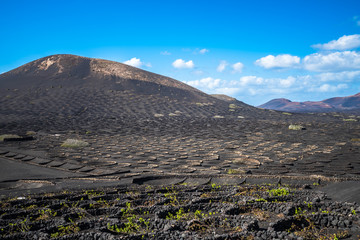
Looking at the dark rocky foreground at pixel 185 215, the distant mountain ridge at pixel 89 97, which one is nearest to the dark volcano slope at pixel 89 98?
the distant mountain ridge at pixel 89 97

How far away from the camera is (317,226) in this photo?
344 centimetres

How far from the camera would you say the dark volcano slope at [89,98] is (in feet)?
90.5

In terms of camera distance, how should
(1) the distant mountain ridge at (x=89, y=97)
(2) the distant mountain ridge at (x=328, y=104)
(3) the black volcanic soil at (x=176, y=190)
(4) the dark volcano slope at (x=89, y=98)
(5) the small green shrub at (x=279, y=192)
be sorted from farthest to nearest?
1. (2) the distant mountain ridge at (x=328, y=104)
2. (1) the distant mountain ridge at (x=89, y=97)
3. (4) the dark volcano slope at (x=89, y=98)
4. (5) the small green shrub at (x=279, y=192)
5. (3) the black volcanic soil at (x=176, y=190)

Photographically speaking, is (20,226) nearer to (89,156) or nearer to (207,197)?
(207,197)

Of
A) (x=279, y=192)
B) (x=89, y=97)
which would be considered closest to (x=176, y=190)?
(x=279, y=192)

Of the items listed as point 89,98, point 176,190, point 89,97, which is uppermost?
point 89,97

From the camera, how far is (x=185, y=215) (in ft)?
13.4

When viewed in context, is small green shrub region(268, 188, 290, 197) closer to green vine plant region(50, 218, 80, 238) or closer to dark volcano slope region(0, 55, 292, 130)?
green vine plant region(50, 218, 80, 238)

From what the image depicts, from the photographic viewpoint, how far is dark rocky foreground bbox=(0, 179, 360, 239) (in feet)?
10.8

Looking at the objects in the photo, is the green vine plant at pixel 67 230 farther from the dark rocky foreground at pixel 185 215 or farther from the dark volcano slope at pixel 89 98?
the dark volcano slope at pixel 89 98

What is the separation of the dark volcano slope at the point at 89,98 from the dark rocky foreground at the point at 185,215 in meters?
17.6

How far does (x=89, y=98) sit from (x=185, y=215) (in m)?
35.9

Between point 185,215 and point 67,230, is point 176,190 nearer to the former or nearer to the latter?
point 185,215

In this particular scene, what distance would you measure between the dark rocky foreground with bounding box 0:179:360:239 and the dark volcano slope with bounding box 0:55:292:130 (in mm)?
17607
